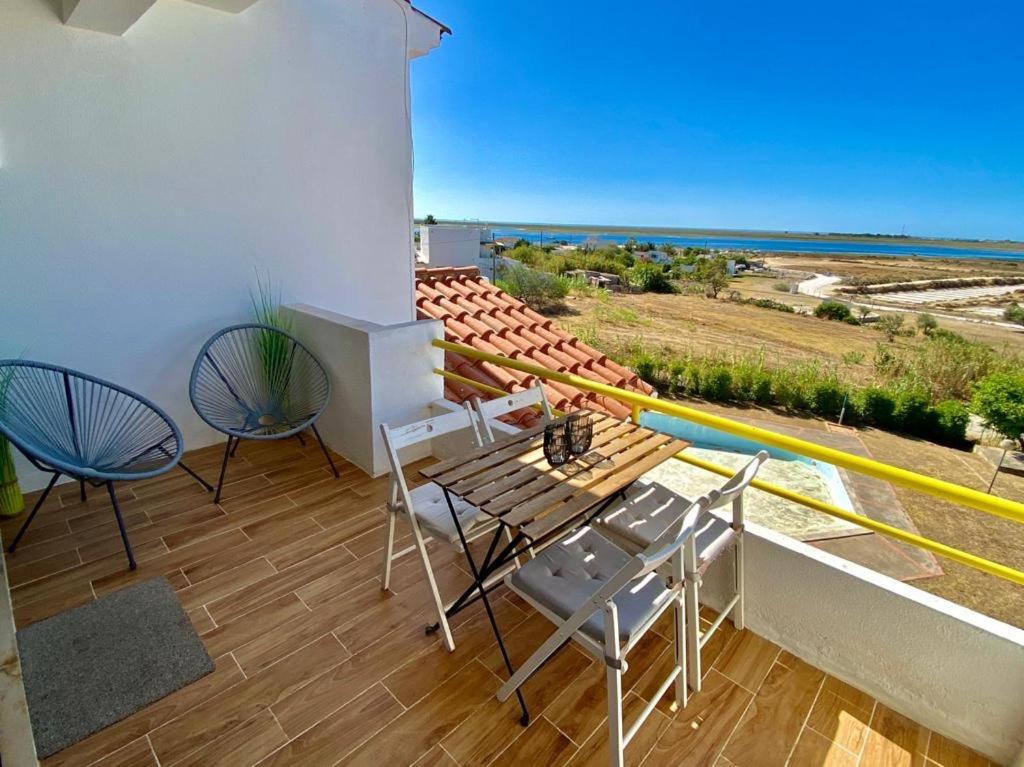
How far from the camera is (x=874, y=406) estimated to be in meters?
13.0

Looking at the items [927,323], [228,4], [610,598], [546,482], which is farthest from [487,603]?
[927,323]

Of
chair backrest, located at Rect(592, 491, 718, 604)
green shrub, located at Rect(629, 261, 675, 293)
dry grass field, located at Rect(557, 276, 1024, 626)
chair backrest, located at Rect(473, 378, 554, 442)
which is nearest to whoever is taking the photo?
chair backrest, located at Rect(592, 491, 718, 604)

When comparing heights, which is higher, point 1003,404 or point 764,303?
point 764,303

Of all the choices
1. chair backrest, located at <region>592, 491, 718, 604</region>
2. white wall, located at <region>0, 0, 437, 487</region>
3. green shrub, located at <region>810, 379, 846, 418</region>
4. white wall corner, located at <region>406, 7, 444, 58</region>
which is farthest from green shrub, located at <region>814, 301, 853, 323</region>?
chair backrest, located at <region>592, 491, 718, 604</region>

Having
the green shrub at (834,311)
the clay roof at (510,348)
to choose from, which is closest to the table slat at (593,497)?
the clay roof at (510,348)

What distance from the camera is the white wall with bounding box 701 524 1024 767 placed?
136 centimetres

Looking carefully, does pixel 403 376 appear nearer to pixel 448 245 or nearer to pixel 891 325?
pixel 448 245

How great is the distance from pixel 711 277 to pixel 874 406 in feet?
38.2

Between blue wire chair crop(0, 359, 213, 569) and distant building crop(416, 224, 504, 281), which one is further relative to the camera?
distant building crop(416, 224, 504, 281)

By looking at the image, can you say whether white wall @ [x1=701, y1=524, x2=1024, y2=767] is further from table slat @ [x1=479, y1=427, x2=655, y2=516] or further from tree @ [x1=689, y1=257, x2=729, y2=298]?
tree @ [x1=689, y1=257, x2=729, y2=298]

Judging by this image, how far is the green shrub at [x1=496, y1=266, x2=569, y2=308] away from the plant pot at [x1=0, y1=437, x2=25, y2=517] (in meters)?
10.5

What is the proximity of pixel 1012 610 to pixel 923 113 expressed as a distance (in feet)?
62.9

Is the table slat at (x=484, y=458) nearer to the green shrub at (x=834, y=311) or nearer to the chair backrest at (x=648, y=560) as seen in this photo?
the chair backrest at (x=648, y=560)

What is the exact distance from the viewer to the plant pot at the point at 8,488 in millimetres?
2354
